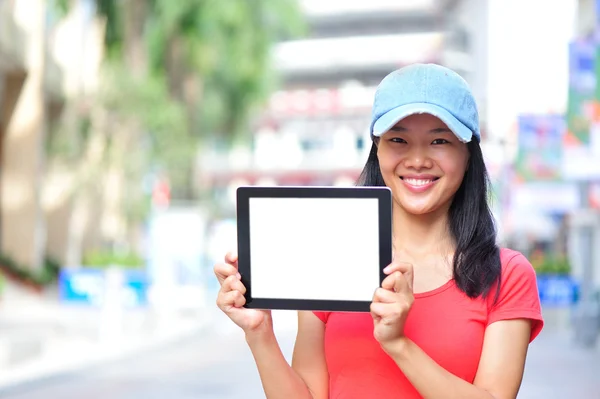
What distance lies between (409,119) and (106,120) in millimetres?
21310

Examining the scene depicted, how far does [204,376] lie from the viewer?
44.3 feet

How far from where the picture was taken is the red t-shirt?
230 centimetres

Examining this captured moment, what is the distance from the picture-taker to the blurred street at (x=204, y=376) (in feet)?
38.7

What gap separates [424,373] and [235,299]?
0.42 meters

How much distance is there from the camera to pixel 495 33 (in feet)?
198

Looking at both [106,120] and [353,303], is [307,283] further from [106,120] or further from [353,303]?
[106,120]

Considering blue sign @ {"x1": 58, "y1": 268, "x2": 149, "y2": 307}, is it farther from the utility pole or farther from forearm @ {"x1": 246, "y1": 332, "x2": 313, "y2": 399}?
forearm @ {"x1": 246, "y1": 332, "x2": 313, "y2": 399}

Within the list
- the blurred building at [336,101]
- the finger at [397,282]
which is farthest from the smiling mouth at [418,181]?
the blurred building at [336,101]

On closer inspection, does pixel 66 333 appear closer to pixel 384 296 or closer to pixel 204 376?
pixel 204 376

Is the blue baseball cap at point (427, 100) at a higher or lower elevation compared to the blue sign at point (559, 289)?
higher

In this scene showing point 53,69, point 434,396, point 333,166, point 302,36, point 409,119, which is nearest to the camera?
point 434,396

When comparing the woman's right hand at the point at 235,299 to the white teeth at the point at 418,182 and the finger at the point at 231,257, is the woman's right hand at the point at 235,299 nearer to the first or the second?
the finger at the point at 231,257

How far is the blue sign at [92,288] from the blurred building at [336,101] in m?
37.9

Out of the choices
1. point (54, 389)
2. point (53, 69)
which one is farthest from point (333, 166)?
point (54, 389)
